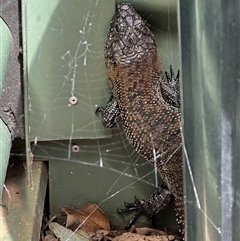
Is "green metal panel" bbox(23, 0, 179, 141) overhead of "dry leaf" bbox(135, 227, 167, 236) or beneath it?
overhead

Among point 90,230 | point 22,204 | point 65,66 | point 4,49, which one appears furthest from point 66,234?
point 4,49

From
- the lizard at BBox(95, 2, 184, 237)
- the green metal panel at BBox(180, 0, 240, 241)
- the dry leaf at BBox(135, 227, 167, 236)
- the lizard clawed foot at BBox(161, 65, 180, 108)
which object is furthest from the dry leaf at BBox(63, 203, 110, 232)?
the green metal panel at BBox(180, 0, 240, 241)

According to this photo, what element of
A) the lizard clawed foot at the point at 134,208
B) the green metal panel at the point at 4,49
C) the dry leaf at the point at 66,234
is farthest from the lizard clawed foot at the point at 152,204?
the green metal panel at the point at 4,49

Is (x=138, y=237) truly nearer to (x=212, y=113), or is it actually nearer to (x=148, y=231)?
(x=148, y=231)

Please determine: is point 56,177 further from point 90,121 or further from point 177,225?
point 177,225

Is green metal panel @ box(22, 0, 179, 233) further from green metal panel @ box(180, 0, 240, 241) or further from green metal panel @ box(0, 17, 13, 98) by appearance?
green metal panel @ box(180, 0, 240, 241)
